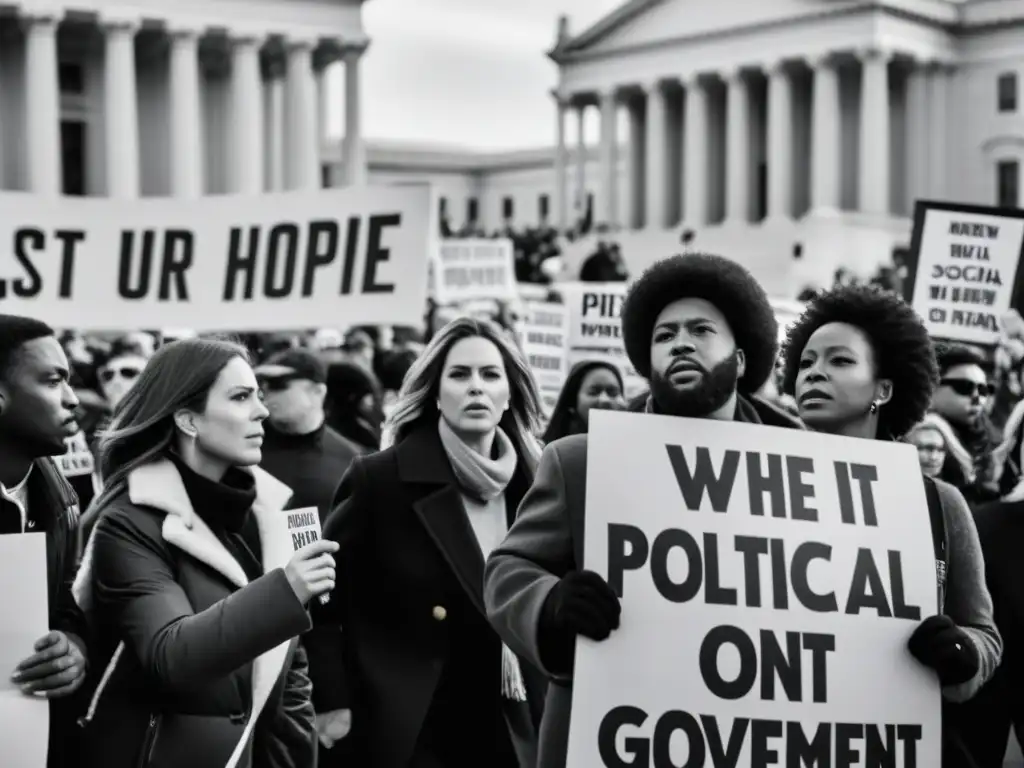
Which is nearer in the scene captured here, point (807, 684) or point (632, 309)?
point (807, 684)

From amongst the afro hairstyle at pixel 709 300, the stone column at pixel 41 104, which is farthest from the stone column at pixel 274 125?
the afro hairstyle at pixel 709 300

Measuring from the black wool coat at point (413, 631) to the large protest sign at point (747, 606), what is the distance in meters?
1.60

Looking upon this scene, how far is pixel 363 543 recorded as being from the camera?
5531 mm

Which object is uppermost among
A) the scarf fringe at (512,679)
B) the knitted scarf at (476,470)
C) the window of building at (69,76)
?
the window of building at (69,76)

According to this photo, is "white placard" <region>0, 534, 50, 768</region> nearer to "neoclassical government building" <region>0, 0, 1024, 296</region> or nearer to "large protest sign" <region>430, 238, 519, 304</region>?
"large protest sign" <region>430, 238, 519, 304</region>

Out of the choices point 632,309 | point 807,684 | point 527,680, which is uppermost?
point 632,309

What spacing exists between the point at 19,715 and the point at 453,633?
155cm

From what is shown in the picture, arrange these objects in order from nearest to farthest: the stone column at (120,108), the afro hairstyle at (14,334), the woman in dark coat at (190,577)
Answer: the woman in dark coat at (190,577)
the afro hairstyle at (14,334)
the stone column at (120,108)

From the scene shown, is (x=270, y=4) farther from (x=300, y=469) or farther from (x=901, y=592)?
(x=901, y=592)

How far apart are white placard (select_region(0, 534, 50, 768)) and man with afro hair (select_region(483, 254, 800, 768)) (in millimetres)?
1100

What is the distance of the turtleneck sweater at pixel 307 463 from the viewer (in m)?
7.55

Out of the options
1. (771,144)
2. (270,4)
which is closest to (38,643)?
(270,4)

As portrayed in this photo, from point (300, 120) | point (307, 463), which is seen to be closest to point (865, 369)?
point (307, 463)

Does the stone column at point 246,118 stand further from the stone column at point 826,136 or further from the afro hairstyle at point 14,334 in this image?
the afro hairstyle at point 14,334
